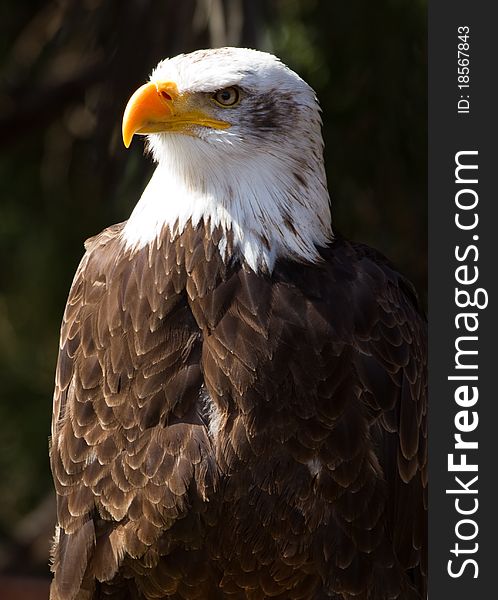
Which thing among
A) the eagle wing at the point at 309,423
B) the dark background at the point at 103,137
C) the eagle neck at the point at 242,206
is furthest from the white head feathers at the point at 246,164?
the dark background at the point at 103,137

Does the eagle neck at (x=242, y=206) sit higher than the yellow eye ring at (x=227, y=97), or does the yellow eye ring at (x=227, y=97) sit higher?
the yellow eye ring at (x=227, y=97)

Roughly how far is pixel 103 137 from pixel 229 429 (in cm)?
225

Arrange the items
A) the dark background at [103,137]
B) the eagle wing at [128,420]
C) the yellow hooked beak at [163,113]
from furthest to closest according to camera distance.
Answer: the dark background at [103,137], the eagle wing at [128,420], the yellow hooked beak at [163,113]

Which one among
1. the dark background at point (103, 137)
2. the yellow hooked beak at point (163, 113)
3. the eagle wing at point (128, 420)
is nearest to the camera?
the yellow hooked beak at point (163, 113)

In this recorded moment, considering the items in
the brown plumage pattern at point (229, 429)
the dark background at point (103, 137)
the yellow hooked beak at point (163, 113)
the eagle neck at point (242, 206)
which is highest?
the dark background at point (103, 137)

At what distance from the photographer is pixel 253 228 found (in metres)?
3.60

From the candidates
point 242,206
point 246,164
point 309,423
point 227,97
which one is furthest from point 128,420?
point 227,97

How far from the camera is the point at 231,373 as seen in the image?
3.53m

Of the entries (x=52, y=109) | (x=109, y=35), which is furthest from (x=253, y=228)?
(x=52, y=109)

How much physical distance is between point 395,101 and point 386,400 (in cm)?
228

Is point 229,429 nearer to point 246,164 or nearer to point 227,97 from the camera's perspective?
point 246,164

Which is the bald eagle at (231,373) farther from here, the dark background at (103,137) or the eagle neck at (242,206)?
the dark background at (103,137)

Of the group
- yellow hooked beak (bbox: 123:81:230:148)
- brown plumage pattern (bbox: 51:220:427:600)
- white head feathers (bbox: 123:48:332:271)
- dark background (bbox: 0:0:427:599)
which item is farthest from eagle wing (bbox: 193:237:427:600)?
dark background (bbox: 0:0:427:599)

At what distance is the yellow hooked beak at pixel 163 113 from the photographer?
344cm
